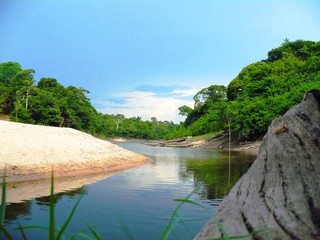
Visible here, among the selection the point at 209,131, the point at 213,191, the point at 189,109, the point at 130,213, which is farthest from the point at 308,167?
the point at 189,109

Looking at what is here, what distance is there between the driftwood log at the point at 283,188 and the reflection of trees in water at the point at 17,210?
9.79 metres

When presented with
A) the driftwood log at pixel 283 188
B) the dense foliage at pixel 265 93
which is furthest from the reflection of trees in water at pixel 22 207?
the dense foliage at pixel 265 93

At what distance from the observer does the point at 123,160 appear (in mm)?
31688

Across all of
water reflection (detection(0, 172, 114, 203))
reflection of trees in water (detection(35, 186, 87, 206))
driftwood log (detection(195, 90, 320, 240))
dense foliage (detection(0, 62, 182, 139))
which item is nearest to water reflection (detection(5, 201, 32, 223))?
reflection of trees in water (detection(35, 186, 87, 206))

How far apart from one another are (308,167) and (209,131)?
95880 mm

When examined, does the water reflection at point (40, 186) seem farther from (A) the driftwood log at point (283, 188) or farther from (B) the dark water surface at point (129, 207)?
(A) the driftwood log at point (283, 188)

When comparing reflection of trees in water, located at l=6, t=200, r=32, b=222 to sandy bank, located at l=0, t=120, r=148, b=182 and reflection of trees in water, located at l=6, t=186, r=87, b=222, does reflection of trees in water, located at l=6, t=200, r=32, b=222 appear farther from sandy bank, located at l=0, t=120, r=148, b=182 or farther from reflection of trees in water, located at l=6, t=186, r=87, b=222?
sandy bank, located at l=0, t=120, r=148, b=182

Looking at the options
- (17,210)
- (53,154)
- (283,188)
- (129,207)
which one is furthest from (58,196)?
(283,188)

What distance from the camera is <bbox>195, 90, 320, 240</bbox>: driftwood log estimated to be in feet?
10.8

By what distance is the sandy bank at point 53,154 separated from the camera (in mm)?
21891

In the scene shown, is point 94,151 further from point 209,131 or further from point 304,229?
point 209,131

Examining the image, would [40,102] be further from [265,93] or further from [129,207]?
[129,207]

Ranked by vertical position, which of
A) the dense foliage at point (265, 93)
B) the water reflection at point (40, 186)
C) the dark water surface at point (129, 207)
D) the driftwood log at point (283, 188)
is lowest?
the dark water surface at point (129, 207)

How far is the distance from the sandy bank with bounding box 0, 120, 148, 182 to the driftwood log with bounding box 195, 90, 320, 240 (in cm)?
1785
